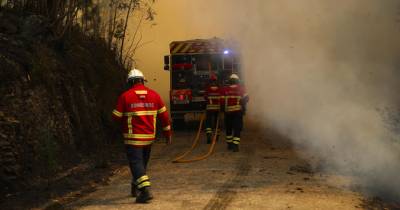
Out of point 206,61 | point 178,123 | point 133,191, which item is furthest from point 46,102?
point 206,61

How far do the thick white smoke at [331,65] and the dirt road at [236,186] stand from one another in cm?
110

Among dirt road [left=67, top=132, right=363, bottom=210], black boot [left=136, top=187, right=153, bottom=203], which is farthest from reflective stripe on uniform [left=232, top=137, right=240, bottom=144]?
black boot [left=136, top=187, right=153, bottom=203]

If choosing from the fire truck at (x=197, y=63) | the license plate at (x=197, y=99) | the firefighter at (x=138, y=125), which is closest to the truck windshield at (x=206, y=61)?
the fire truck at (x=197, y=63)

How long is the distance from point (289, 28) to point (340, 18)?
4.54 feet

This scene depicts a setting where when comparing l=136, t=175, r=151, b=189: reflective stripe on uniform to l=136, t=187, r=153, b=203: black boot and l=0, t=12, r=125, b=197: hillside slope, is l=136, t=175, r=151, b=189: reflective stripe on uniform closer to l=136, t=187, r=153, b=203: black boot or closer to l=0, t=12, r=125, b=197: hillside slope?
l=136, t=187, r=153, b=203: black boot

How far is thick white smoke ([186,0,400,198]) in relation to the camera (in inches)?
425

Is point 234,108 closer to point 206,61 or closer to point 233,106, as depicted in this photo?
point 233,106

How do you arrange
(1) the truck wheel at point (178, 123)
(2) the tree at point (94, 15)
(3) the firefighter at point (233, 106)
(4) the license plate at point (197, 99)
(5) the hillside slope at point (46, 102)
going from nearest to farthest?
(5) the hillside slope at point (46, 102), (2) the tree at point (94, 15), (3) the firefighter at point (233, 106), (4) the license plate at point (197, 99), (1) the truck wheel at point (178, 123)

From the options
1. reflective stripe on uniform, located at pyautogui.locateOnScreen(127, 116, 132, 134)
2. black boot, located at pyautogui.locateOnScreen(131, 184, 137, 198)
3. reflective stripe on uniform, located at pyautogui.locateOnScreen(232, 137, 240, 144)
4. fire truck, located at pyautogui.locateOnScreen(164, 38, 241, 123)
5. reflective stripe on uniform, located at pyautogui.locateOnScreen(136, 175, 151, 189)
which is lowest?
black boot, located at pyautogui.locateOnScreen(131, 184, 137, 198)

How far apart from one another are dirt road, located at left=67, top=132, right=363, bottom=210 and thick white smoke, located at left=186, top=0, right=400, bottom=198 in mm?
1101

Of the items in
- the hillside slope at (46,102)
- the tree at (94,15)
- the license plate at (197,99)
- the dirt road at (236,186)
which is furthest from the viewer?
the license plate at (197,99)

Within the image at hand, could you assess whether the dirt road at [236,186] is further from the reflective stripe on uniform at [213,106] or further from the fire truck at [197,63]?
the fire truck at [197,63]

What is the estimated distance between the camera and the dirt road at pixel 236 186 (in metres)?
6.89

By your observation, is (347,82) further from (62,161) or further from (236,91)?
(62,161)
